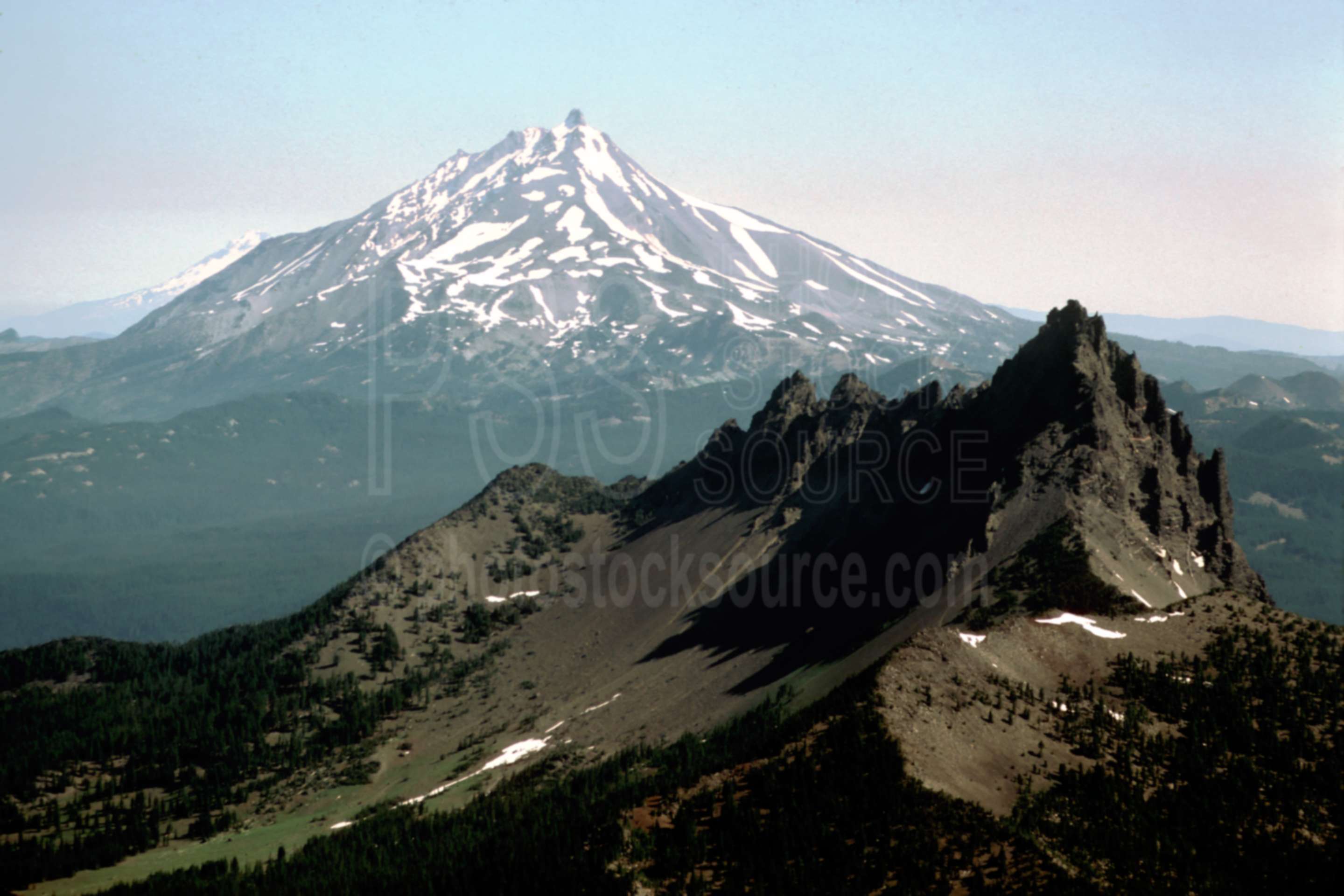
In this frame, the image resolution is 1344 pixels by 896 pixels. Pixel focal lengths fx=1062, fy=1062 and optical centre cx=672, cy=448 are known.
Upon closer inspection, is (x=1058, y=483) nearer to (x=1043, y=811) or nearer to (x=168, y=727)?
(x=1043, y=811)

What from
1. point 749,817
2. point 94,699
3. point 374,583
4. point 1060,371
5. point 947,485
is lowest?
point 94,699

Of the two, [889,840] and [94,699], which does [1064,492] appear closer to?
[889,840]

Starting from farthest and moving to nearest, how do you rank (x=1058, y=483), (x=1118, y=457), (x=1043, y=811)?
(x=1118, y=457) < (x=1058, y=483) < (x=1043, y=811)

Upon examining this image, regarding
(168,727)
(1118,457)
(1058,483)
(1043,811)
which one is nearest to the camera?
(1043,811)

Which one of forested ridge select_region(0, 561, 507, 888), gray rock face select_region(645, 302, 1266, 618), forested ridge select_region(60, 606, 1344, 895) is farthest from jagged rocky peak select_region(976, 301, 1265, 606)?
forested ridge select_region(0, 561, 507, 888)

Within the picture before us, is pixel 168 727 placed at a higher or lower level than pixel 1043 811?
lower

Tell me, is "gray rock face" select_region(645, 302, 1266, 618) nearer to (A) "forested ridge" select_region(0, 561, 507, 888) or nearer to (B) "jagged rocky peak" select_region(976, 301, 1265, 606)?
(B) "jagged rocky peak" select_region(976, 301, 1265, 606)

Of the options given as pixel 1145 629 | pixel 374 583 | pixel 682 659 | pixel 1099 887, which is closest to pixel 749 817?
pixel 1099 887

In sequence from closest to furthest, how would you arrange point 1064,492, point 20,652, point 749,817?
point 749,817, point 1064,492, point 20,652

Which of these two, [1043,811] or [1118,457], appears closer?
[1043,811]

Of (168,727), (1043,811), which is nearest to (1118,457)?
(1043,811)

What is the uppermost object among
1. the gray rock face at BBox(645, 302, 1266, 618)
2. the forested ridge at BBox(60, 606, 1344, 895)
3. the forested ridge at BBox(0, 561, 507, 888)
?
the gray rock face at BBox(645, 302, 1266, 618)
